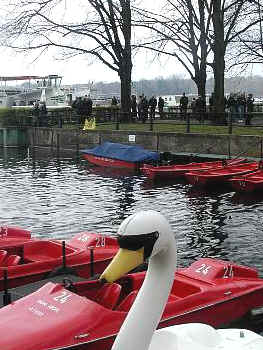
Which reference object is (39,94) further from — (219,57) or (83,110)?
(219,57)

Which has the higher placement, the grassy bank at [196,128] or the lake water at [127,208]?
the grassy bank at [196,128]

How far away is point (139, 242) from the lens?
16.5ft

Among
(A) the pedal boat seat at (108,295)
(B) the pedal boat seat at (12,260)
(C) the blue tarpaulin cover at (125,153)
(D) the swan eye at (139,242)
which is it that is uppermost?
(D) the swan eye at (139,242)

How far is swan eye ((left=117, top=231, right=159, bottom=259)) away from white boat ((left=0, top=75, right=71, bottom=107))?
202 ft

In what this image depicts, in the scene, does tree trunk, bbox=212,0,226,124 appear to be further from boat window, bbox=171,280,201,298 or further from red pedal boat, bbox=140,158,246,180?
boat window, bbox=171,280,201,298

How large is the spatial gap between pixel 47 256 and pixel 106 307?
10.8 feet

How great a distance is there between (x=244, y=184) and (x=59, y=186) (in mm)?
6891

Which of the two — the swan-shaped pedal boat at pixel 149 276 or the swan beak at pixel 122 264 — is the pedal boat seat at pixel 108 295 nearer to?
the swan-shaped pedal boat at pixel 149 276

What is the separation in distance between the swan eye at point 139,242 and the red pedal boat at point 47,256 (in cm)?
469

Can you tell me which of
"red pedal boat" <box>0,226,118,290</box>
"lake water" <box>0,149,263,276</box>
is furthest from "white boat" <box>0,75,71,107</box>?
"red pedal boat" <box>0,226,118,290</box>

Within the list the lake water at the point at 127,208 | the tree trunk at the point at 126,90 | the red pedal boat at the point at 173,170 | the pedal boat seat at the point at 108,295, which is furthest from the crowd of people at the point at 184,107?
the pedal boat seat at the point at 108,295

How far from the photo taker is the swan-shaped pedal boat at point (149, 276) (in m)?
4.97

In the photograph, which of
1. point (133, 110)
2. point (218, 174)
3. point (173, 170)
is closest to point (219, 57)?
point (133, 110)

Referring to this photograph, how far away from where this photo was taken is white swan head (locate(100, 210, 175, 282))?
4.87m
